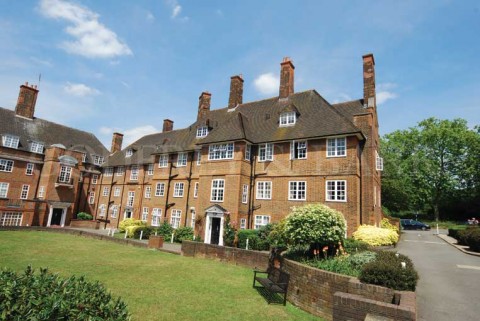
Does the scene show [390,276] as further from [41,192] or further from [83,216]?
[41,192]

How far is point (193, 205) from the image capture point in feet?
96.1

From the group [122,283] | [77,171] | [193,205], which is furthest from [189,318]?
[77,171]

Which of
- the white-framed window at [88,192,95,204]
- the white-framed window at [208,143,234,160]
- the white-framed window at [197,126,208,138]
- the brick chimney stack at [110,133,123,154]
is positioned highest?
the brick chimney stack at [110,133,123,154]

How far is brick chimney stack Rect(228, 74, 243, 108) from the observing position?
3189 cm

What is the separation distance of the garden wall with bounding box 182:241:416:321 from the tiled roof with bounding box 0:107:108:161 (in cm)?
4211

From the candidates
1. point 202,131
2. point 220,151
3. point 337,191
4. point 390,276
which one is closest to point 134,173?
point 202,131

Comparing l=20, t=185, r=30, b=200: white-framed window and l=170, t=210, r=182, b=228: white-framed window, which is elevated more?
l=20, t=185, r=30, b=200: white-framed window

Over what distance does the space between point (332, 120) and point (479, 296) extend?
15231 millimetres

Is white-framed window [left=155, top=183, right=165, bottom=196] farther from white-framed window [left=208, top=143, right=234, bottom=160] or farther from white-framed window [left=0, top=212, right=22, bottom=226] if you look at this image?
white-framed window [left=0, top=212, right=22, bottom=226]

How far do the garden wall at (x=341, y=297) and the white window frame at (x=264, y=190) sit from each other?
40.5ft

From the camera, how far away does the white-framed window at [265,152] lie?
24.8 m

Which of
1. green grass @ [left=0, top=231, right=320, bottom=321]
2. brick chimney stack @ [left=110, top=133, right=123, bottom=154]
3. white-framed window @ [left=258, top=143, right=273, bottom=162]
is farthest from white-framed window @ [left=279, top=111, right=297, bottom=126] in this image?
brick chimney stack @ [left=110, top=133, right=123, bottom=154]

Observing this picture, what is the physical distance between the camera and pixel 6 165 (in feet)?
119

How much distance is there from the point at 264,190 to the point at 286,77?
11.8 metres
